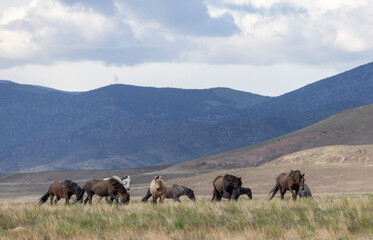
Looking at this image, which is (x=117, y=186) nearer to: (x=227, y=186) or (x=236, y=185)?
(x=227, y=186)

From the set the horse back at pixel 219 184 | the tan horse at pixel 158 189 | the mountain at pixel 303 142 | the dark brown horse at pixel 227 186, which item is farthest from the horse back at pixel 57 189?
the mountain at pixel 303 142

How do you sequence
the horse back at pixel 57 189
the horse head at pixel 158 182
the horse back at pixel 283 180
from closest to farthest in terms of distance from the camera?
the horse head at pixel 158 182, the horse back at pixel 283 180, the horse back at pixel 57 189

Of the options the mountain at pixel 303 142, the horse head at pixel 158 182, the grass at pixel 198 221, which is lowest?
the grass at pixel 198 221

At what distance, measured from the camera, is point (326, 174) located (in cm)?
6894

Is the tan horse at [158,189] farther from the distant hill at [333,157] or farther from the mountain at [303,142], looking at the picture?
the mountain at [303,142]

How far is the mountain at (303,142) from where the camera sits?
373 feet

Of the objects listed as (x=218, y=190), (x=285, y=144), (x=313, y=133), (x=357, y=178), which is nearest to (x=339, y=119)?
(x=313, y=133)

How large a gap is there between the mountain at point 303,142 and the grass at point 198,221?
8919 cm

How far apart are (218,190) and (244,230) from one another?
38.9 ft

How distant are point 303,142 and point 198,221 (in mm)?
110210

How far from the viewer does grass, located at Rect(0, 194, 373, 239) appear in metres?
14.6

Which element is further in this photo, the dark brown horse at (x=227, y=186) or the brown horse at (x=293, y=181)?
the dark brown horse at (x=227, y=186)

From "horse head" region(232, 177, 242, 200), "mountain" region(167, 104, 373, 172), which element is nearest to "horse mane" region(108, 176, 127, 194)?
"horse head" region(232, 177, 242, 200)

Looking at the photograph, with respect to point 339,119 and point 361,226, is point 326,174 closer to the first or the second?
point 361,226
